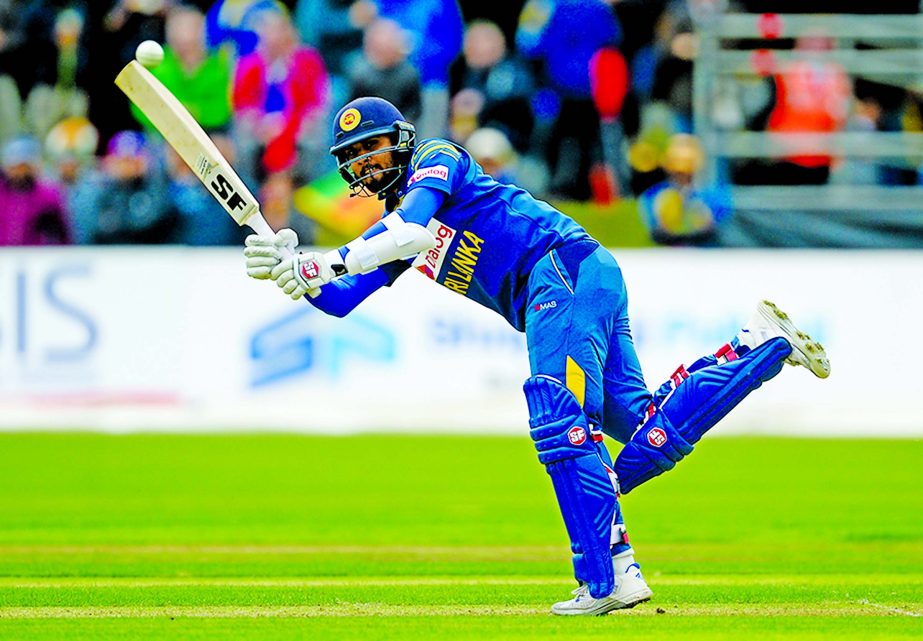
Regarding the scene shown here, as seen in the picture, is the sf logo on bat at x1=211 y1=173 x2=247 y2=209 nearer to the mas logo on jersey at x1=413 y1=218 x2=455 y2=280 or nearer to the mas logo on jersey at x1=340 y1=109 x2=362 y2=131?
the mas logo on jersey at x1=340 y1=109 x2=362 y2=131

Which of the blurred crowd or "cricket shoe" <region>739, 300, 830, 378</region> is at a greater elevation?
the blurred crowd

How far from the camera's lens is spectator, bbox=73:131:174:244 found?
17.8m

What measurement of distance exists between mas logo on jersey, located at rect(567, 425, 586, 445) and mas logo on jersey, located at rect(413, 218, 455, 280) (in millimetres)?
1019

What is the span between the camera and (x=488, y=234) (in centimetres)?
741

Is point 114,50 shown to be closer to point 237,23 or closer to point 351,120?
point 237,23

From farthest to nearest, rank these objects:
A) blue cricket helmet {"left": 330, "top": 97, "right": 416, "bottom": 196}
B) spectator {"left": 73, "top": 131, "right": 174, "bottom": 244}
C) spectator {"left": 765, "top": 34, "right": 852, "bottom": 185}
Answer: spectator {"left": 765, "top": 34, "right": 852, "bottom": 185} < spectator {"left": 73, "top": 131, "right": 174, "bottom": 244} < blue cricket helmet {"left": 330, "top": 97, "right": 416, "bottom": 196}

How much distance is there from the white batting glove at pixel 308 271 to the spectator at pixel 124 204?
36.7 ft

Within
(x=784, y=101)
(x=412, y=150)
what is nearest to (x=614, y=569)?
(x=412, y=150)

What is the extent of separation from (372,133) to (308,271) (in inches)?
32.9

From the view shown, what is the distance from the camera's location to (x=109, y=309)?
55.9 feet

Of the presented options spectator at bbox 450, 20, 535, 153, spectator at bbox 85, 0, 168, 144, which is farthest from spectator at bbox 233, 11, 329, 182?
spectator at bbox 450, 20, 535, 153

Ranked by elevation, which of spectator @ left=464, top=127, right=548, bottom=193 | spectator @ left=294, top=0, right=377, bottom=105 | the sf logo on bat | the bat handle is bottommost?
the bat handle

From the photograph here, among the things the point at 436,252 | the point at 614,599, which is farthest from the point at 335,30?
the point at 614,599

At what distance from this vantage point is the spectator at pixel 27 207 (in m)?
17.7
